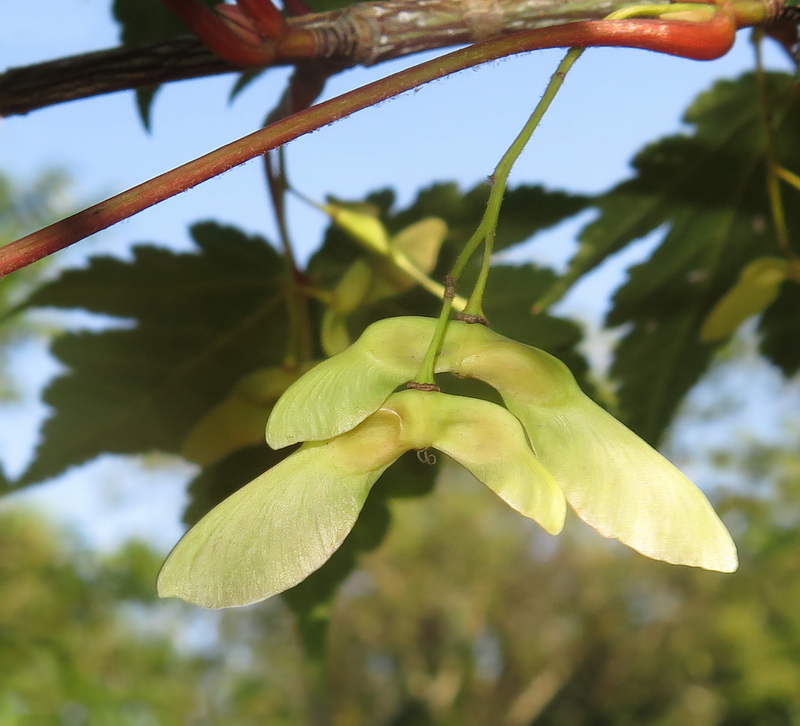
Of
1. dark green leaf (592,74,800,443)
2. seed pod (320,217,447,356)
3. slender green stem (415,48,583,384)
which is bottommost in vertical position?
dark green leaf (592,74,800,443)

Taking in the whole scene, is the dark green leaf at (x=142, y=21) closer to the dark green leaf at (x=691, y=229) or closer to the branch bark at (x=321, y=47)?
the branch bark at (x=321, y=47)

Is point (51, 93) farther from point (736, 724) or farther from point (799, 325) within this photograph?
point (736, 724)

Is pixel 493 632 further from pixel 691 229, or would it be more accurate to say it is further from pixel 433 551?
pixel 691 229

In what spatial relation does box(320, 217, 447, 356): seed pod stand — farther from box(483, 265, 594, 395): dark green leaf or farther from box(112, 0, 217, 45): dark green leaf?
box(112, 0, 217, 45): dark green leaf

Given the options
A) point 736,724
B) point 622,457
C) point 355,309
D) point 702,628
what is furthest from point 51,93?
point 702,628

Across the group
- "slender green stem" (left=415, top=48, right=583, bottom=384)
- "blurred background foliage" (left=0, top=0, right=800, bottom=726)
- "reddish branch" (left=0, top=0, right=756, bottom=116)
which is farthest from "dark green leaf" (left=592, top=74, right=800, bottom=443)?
"slender green stem" (left=415, top=48, right=583, bottom=384)

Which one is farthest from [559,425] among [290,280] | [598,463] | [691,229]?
[691,229]
